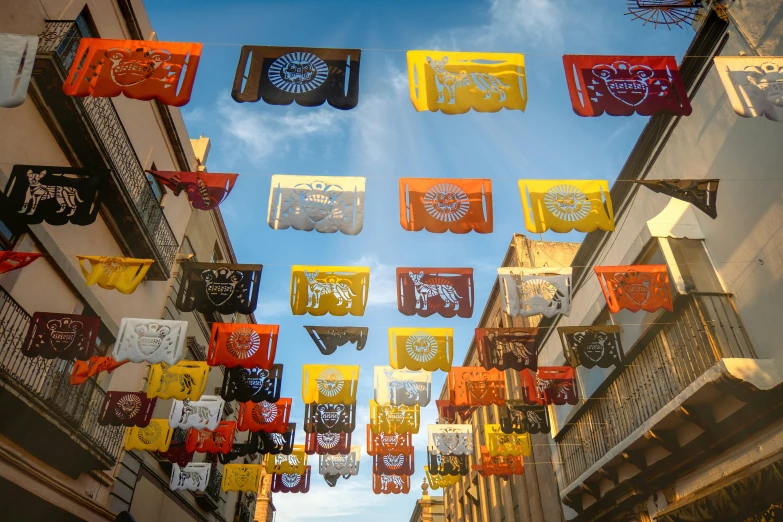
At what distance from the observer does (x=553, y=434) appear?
15.0 m

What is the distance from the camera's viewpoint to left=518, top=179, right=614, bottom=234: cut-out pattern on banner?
830 cm

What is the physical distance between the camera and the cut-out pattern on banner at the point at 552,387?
41.1 feet

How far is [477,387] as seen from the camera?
13.1 metres

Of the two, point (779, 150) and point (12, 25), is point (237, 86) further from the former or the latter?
point (779, 150)

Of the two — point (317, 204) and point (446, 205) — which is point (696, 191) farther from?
point (317, 204)

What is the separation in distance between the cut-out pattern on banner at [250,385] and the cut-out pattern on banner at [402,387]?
2714 millimetres

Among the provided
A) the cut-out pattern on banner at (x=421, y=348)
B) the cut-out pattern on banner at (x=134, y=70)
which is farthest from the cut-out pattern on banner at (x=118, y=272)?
the cut-out pattern on banner at (x=421, y=348)

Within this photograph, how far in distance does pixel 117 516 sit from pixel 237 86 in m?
11.9

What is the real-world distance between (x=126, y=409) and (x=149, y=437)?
147cm

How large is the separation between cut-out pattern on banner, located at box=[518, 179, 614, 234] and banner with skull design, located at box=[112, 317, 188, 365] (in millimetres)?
7451

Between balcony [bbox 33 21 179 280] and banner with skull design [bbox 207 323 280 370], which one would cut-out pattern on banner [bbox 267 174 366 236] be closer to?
balcony [bbox 33 21 179 280]

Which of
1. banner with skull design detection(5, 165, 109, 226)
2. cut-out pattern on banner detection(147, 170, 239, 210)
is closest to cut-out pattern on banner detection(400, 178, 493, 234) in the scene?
cut-out pattern on banner detection(147, 170, 239, 210)

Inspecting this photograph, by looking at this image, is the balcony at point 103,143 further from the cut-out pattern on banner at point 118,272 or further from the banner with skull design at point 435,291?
the banner with skull design at point 435,291

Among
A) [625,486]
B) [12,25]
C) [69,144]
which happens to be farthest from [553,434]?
[12,25]
